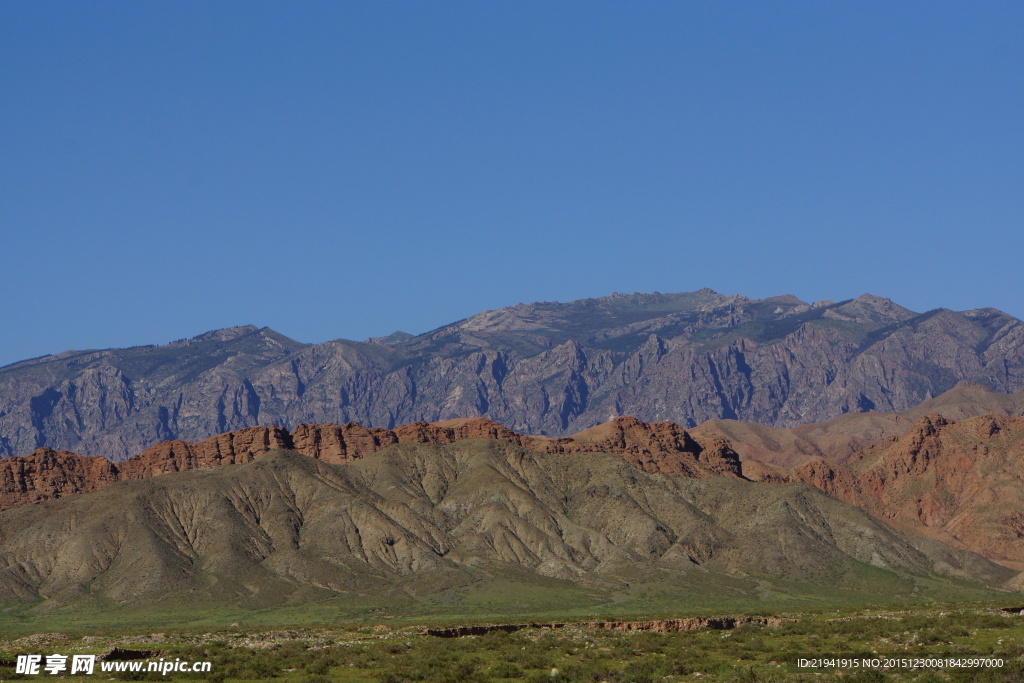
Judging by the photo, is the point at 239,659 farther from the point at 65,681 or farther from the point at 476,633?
the point at 476,633

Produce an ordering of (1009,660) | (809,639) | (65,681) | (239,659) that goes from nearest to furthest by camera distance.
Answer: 1. (65,681)
2. (1009,660)
3. (239,659)
4. (809,639)

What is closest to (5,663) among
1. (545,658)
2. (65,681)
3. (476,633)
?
(65,681)

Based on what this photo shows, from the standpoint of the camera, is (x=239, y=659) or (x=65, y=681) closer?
(x=65, y=681)

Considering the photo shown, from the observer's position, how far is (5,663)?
105812 millimetres

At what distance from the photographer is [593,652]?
118250mm

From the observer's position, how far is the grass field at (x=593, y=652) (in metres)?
101

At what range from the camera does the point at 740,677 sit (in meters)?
100

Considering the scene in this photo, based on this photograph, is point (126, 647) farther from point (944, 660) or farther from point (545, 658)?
point (944, 660)

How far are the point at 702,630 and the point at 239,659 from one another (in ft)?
171

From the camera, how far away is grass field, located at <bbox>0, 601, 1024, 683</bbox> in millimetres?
101438

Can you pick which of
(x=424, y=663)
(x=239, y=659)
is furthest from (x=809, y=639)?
(x=239, y=659)

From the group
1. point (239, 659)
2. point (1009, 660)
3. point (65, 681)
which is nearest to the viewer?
point (65, 681)

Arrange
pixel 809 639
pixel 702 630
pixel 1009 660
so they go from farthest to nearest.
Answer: pixel 702 630 < pixel 809 639 < pixel 1009 660

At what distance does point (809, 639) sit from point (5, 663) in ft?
216
